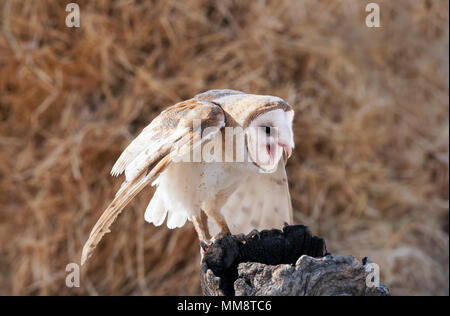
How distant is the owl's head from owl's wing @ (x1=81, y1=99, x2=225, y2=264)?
0.17 feet

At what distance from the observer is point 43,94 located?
180 centimetres

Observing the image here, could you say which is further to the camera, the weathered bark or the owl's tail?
the owl's tail

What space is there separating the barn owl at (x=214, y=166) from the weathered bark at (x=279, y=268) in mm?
123

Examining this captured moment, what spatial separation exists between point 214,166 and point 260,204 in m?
0.16

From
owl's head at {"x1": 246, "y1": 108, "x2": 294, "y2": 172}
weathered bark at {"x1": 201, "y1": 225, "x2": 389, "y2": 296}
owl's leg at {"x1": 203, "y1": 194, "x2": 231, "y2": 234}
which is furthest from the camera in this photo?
owl's leg at {"x1": 203, "y1": 194, "x2": 231, "y2": 234}

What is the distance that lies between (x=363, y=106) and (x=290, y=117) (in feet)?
3.57

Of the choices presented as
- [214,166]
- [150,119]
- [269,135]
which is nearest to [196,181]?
[214,166]

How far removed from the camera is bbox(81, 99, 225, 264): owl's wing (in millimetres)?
860

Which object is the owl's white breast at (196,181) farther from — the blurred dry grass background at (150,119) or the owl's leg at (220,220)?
the blurred dry grass background at (150,119)

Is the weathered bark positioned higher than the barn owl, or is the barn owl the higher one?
the barn owl

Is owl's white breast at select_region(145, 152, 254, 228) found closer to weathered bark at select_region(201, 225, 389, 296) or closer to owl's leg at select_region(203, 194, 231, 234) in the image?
owl's leg at select_region(203, 194, 231, 234)

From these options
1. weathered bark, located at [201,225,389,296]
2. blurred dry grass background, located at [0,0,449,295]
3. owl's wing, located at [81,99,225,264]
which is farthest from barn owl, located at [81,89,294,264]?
blurred dry grass background, located at [0,0,449,295]

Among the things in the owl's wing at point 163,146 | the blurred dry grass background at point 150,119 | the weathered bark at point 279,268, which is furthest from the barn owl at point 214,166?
the blurred dry grass background at point 150,119

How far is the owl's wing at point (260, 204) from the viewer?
1.03 meters
